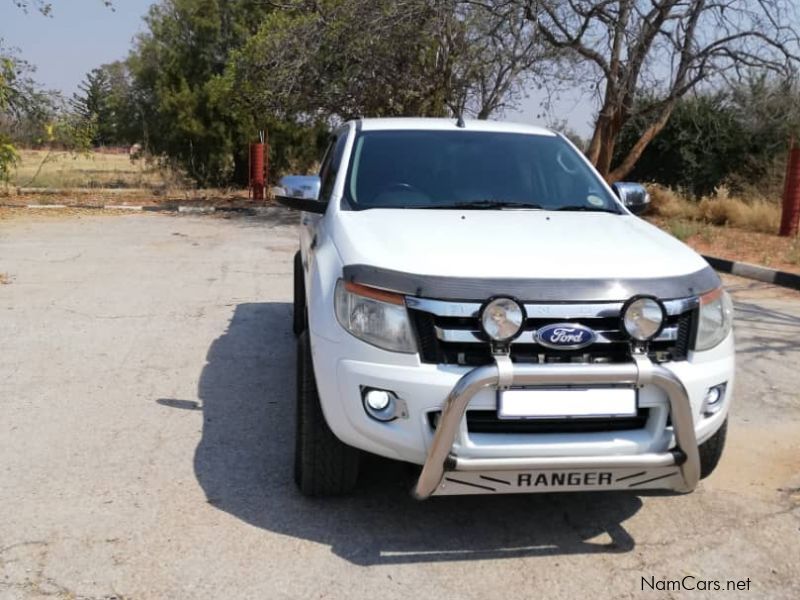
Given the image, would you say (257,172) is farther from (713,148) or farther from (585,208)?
(585,208)

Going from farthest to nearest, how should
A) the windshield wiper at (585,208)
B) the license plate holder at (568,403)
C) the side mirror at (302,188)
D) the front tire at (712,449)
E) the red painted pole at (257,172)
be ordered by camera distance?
the red painted pole at (257,172) < the side mirror at (302,188) < the windshield wiper at (585,208) < the front tire at (712,449) < the license plate holder at (568,403)

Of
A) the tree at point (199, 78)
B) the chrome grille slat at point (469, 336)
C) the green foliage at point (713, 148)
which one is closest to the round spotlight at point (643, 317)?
the chrome grille slat at point (469, 336)

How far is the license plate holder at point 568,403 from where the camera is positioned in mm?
3010

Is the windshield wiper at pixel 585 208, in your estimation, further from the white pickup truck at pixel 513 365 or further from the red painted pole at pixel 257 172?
the red painted pole at pixel 257 172

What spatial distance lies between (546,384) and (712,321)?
0.83 m

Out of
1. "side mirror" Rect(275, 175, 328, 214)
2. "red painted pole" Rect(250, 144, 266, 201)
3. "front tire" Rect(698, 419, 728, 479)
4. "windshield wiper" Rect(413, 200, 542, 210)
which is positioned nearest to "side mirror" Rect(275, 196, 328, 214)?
"side mirror" Rect(275, 175, 328, 214)

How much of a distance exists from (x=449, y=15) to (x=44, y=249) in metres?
7.66

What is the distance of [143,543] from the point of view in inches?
129

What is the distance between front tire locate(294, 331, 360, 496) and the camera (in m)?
3.43

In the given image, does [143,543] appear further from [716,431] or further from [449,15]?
[449,15]

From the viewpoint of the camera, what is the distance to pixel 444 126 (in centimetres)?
499

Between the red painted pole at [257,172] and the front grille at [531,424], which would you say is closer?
the front grille at [531,424]

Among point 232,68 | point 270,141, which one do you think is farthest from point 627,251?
point 270,141

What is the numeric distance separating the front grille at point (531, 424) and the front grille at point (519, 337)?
0.65 ft
